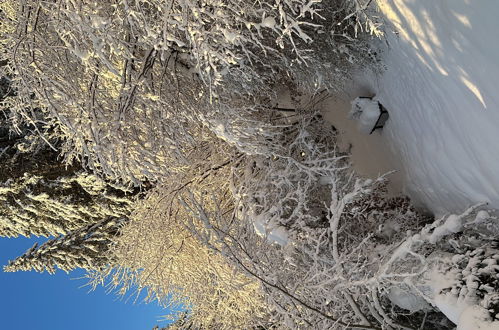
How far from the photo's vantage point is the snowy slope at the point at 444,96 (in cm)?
460

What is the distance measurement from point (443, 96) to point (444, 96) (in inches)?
0.8

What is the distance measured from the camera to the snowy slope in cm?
460

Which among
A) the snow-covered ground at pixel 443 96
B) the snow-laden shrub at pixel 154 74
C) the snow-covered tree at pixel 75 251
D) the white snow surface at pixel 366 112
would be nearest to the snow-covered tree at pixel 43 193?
the snow-covered tree at pixel 75 251

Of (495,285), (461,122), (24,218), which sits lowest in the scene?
(24,218)

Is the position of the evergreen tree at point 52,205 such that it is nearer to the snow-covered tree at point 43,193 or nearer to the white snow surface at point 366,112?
the snow-covered tree at point 43,193

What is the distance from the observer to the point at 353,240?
7160 mm

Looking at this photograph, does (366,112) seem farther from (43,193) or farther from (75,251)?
(75,251)

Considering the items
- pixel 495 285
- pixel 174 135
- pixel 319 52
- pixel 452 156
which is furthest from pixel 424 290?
pixel 174 135

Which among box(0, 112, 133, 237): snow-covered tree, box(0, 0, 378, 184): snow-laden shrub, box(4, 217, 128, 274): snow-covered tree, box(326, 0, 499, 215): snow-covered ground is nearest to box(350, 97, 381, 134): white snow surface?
box(326, 0, 499, 215): snow-covered ground

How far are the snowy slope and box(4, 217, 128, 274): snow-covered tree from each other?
7.19 metres

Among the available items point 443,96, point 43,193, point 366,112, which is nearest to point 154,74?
point 366,112

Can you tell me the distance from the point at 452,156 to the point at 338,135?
7.94ft

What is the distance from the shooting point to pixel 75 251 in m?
11.3

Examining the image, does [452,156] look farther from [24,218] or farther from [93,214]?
[24,218]
